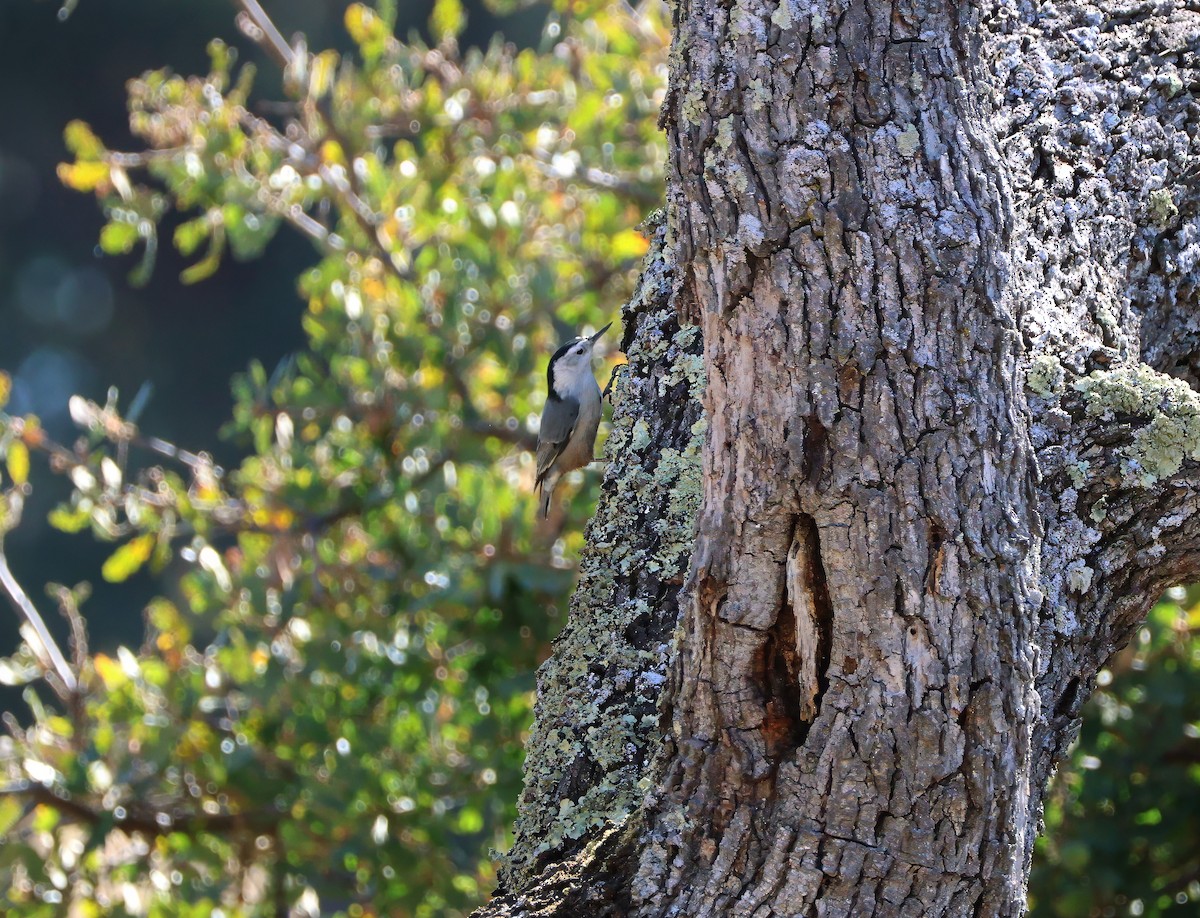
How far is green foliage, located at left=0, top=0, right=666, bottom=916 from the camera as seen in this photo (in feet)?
9.41

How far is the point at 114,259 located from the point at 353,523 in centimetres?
783

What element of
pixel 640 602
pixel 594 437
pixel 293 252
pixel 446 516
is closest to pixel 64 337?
pixel 293 252

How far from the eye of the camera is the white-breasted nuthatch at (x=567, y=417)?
11.0ft

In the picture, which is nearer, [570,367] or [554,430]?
[554,430]

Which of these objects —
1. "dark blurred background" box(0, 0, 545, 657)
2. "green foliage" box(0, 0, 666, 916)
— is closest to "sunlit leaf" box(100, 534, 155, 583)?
"green foliage" box(0, 0, 666, 916)

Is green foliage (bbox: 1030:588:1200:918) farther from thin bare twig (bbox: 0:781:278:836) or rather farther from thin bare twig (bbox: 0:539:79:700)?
thin bare twig (bbox: 0:539:79:700)

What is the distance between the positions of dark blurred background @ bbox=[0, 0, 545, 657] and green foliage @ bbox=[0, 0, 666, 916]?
20.0 feet

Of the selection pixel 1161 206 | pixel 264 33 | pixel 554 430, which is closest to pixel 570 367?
pixel 554 430

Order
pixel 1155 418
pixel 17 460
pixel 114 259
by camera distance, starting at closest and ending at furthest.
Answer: pixel 1155 418 < pixel 17 460 < pixel 114 259

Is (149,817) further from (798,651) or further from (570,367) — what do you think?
(798,651)

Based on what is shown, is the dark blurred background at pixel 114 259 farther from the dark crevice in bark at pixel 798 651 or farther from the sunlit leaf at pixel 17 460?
the dark crevice in bark at pixel 798 651

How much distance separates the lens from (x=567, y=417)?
12.2 feet

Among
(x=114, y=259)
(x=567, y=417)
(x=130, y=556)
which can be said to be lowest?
(x=130, y=556)

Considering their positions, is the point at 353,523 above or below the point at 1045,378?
above
